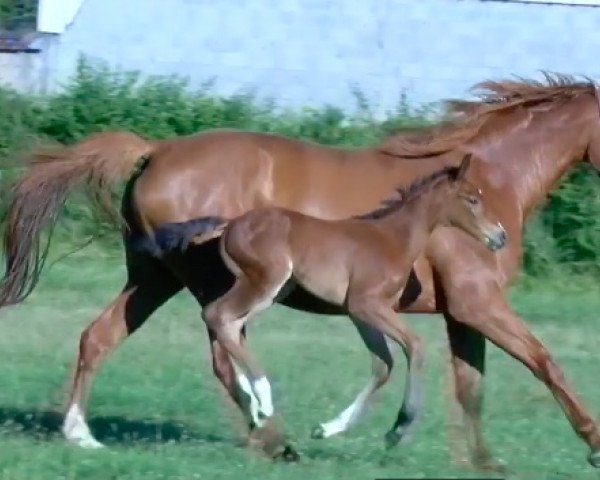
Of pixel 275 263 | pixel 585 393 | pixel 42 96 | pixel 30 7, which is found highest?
pixel 275 263

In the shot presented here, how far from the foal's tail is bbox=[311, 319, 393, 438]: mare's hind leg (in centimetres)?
152

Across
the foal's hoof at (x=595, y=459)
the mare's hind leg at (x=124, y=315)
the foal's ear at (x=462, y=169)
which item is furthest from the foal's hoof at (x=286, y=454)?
the foal's ear at (x=462, y=169)

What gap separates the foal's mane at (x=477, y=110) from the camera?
8156 mm

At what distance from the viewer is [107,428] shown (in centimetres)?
840

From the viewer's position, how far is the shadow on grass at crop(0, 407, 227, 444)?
314 inches

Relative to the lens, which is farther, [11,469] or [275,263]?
[275,263]

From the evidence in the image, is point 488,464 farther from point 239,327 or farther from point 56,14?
point 56,14

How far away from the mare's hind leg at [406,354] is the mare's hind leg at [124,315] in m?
1.37

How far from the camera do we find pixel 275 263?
24.4ft

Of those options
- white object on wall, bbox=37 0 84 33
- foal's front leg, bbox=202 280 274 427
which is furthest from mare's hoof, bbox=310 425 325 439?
white object on wall, bbox=37 0 84 33

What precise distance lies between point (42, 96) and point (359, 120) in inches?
138

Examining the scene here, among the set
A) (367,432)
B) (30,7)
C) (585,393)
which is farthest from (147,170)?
(30,7)

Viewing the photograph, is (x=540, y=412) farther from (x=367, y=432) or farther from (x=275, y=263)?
(x=275, y=263)

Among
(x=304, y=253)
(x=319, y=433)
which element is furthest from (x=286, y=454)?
(x=304, y=253)
